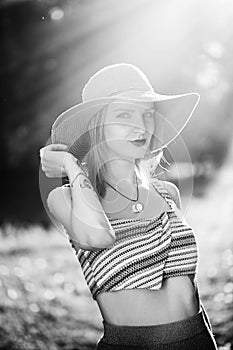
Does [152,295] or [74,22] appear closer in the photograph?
[152,295]

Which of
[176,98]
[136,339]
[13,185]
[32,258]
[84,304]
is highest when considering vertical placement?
[176,98]

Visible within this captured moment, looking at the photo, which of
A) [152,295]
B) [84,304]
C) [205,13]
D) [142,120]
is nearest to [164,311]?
[152,295]

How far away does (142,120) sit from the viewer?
1.13m

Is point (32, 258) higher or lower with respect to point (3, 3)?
lower

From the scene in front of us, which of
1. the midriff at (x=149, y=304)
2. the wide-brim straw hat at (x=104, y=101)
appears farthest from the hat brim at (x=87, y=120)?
the midriff at (x=149, y=304)

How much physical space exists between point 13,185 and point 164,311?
1769 mm

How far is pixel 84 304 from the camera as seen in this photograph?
8.49ft

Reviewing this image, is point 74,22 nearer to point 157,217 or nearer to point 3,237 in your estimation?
point 3,237

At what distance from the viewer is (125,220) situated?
1068 millimetres

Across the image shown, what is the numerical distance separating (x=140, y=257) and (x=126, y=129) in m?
0.24

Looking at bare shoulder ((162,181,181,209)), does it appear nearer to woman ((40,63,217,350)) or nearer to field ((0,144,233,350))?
woman ((40,63,217,350))

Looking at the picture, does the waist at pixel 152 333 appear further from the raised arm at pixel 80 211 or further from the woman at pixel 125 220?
the raised arm at pixel 80 211

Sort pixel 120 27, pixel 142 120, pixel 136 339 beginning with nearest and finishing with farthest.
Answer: pixel 136 339 < pixel 142 120 < pixel 120 27

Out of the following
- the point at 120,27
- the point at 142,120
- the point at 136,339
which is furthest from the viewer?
the point at 120,27
